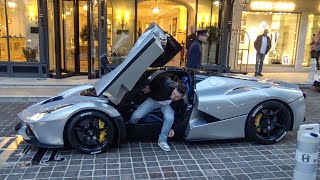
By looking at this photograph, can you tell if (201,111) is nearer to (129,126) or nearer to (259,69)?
(129,126)

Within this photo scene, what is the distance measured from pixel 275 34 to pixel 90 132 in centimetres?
1266

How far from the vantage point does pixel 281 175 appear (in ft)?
12.8

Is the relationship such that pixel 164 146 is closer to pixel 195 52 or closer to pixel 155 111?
pixel 155 111

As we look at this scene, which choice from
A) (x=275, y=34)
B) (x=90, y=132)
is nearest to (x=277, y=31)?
(x=275, y=34)

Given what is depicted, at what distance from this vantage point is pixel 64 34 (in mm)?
11219

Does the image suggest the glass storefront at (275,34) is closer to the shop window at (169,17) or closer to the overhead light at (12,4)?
the shop window at (169,17)

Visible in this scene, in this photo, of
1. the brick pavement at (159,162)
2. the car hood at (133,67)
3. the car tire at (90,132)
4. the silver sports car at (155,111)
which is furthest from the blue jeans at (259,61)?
the car tire at (90,132)

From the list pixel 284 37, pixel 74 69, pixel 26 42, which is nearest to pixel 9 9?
pixel 26 42

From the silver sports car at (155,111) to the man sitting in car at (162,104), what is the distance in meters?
0.12

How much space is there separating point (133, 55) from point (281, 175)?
2.40 meters

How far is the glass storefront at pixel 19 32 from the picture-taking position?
1055cm

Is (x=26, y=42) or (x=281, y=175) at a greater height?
(x=26, y=42)

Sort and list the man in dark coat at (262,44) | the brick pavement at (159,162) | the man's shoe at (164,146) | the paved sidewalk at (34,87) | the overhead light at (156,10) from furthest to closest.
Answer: the overhead light at (156,10) < the man in dark coat at (262,44) < the paved sidewalk at (34,87) < the man's shoe at (164,146) < the brick pavement at (159,162)

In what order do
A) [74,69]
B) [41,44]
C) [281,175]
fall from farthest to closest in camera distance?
[74,69] < [41,44] < [281,175]
